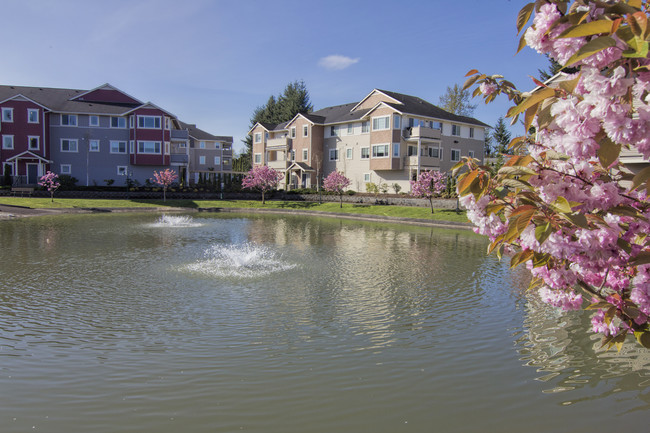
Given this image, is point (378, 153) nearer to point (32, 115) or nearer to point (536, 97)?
point (32, 115)

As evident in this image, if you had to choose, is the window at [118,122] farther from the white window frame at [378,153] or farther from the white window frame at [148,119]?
the white window frame at [378,153]

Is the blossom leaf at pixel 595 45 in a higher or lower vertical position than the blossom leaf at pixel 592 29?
lower

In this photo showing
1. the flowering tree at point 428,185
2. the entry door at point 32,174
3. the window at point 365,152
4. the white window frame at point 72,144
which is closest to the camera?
the flowering tree at point 428,185

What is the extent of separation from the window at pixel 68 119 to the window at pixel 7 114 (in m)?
5.08

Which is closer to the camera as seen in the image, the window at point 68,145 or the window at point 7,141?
the window at point 7,141

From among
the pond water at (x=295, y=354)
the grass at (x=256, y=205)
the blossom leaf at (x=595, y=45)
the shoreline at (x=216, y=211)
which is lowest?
the pond water at (x=295, y=354)

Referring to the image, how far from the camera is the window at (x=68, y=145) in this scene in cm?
5475

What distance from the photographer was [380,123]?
175 feet

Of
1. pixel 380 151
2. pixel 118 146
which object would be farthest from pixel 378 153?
pixel 118 146

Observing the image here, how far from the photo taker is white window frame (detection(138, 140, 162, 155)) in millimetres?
55875

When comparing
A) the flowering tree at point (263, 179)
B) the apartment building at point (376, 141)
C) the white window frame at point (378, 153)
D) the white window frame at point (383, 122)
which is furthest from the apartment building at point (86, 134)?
the white window frame at point (378, 153)

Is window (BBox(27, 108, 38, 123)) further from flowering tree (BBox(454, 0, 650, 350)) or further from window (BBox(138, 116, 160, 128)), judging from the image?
flowering tree (BBox(454, 0, 650, 350))

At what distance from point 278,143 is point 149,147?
18.9 meters

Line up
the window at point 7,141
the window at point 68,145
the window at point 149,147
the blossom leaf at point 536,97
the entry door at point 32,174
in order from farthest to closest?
the window at point 149,147
the window at point 68,145
the entry door at point 32,174
the window at point 7,141
the blossom leaf at point 536,97
